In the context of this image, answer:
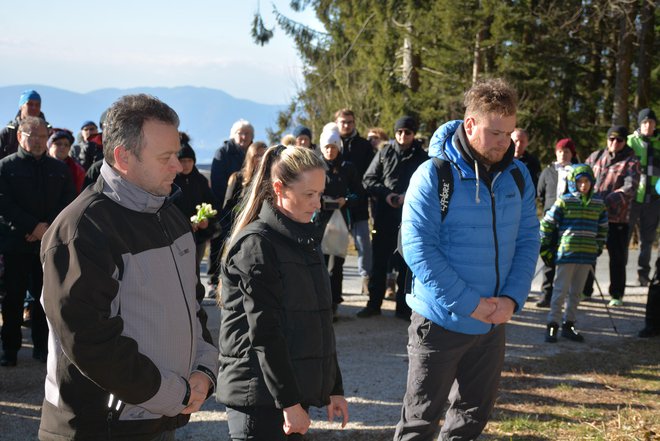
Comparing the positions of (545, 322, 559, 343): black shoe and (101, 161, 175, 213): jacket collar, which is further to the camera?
(545, 322, 559, 343): black shoe

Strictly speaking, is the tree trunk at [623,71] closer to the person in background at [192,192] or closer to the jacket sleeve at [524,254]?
the person in background at [192,192]

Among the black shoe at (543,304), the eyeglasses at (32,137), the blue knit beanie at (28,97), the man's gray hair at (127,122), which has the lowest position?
the black shoe at (543,304)

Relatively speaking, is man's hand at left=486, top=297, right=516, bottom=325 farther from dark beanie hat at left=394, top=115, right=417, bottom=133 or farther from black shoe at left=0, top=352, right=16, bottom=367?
black shoe at left=0, top=352, right=16, bottom=367

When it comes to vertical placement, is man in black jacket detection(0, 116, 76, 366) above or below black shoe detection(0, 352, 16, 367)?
above

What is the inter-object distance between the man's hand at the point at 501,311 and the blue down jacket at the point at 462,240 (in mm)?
75

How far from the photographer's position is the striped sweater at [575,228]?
24.8 feet

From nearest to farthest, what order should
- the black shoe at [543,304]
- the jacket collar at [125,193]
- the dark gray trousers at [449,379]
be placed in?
1. the jacket collar at [125,193]
2. the dark gray trousers at [449,379]
3. the black shoe at [543,304]

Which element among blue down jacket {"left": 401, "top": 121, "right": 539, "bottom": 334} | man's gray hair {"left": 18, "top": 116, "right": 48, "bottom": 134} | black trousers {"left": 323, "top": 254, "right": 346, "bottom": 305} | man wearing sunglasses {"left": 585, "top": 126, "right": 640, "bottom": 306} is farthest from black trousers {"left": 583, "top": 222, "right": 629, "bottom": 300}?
man's gray hair {"left": 18, "top": 116, "right": 48, "bottom": 134}

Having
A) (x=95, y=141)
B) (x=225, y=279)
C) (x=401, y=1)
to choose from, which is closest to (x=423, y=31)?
(x=401, y=1)

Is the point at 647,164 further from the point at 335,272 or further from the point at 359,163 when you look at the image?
the point at 335,272

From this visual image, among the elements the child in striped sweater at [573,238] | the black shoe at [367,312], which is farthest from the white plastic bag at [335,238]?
the child in striped sweater at [573,238]

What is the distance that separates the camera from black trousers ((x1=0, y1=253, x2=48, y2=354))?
6.45 meters

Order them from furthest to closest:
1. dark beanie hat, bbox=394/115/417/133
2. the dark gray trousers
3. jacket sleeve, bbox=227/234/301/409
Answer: dark beanie hat, bbox=394/115/417/133 → the dark gray trousers → jacket sleeve, bbox=227/234/301/409

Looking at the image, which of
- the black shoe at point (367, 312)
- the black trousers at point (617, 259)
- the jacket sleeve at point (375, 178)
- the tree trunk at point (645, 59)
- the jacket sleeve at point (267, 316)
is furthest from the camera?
the tree trunk at point (645, 59)
